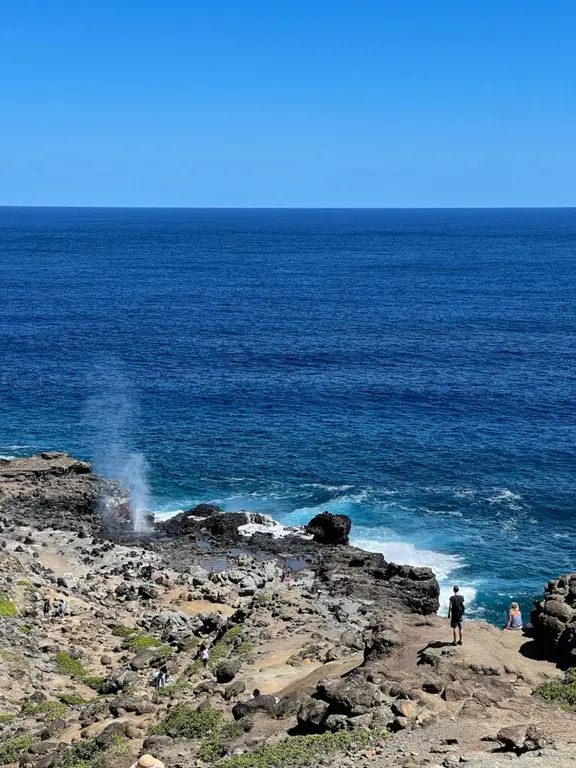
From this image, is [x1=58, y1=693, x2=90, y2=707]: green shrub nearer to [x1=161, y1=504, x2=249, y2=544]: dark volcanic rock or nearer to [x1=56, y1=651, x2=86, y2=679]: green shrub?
[x1=56, y1=651, x2=86, y2=679]: green shrub

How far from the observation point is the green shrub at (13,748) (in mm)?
34719

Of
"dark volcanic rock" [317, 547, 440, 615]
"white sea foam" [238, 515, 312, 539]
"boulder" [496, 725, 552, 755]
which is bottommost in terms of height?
"dark volcanic rock" [317, 547, 440, 615]

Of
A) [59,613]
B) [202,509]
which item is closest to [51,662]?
[59,613]

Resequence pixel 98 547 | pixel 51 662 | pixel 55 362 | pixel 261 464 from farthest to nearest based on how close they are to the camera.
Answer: pixel 55 362 < pixel 261 464 < pixel 98 547 < pixel 51 662

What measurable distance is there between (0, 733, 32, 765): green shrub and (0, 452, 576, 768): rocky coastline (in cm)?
→ 14

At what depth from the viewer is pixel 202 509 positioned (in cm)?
7256

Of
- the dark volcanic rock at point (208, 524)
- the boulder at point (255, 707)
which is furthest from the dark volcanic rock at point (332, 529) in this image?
the boulder at point (255, 707)

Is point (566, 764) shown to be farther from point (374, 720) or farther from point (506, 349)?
point (506, 349)

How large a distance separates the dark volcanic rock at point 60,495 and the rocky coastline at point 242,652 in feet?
0.66

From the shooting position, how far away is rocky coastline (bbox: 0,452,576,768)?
31.0m

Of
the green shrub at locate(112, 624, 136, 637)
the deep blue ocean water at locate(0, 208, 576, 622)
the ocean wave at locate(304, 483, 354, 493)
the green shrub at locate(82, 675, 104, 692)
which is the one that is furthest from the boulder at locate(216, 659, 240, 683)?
the ocean wave at locate(304, 483, 354, 493)

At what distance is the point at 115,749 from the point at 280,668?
10950 millimetres

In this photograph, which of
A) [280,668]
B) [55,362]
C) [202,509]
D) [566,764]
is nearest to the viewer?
[566,764]

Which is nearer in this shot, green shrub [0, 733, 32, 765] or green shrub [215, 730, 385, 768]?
green shrub [215, 730, 385, 768]
